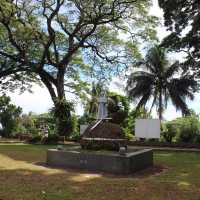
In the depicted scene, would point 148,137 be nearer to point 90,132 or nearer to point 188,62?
point 188,62

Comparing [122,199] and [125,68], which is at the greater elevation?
[125,68]

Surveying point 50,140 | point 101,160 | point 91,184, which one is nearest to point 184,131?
point 50,140

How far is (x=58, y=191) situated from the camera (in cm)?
878

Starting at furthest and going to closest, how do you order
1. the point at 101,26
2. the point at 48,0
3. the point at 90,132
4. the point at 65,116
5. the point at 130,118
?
1. the point at 130,118
2. the point at 101,26
3. the point at 48,0
4. the point at 65,116
5. the point at 90,132

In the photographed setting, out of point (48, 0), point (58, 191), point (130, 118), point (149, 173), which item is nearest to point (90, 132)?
point (149, 173)

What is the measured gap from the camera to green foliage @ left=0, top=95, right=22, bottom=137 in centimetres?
3272

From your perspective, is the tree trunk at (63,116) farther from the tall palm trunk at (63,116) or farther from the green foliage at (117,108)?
the green foliage at (117,108)

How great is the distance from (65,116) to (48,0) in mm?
8520

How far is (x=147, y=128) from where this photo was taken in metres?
25.6

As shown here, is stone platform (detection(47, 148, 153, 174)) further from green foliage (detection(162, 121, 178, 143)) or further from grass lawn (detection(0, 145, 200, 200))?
green foliage (detection(162, 121, 178, 143))

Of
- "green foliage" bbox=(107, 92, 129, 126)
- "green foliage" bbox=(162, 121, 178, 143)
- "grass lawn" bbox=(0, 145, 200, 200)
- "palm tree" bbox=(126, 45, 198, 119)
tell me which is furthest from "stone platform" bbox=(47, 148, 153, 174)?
"palm tree" bbox=(126, 45, 198, 119)

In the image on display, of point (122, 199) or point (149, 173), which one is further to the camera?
point (149, 173)

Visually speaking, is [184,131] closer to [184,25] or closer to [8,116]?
[184,25]

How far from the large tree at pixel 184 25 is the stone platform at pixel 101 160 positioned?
11.8m
